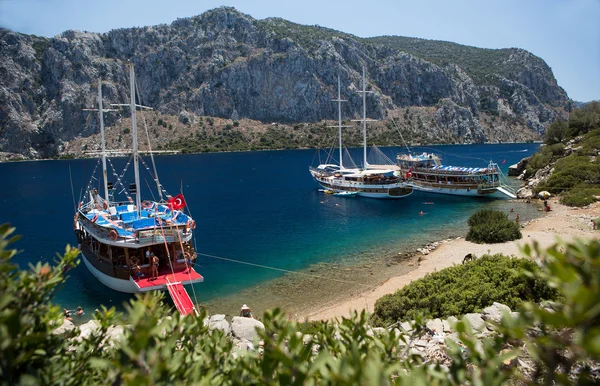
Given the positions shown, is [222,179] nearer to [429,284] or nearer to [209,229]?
[209,229]

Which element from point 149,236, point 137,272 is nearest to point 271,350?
point 149,236

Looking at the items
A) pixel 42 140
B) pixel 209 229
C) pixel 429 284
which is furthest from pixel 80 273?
pixel 42 140

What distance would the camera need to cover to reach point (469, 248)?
24562 millimetres

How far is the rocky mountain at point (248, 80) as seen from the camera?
132 m

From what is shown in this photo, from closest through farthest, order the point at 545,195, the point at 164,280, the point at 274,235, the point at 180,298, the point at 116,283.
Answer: the point at 180,298, the point at 164,280, the point at 116,283, the point at 274,235, the point at 545,195

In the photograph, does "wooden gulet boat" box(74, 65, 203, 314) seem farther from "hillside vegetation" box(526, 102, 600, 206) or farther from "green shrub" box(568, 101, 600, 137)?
"green shrub" box(568, 101, 600, 137)

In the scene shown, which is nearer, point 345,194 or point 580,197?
point 580,197

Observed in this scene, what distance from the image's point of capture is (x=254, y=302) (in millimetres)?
18781

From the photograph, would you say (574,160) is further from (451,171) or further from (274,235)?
(274,235)

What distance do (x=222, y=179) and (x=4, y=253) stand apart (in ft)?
222

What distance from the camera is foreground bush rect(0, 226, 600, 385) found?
2.26 meters

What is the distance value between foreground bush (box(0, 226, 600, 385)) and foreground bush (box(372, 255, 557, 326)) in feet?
27.1

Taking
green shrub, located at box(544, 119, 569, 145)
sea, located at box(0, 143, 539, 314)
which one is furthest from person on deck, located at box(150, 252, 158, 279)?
green shrub, located at box(544, 119, 569, 145)

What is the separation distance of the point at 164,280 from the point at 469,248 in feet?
62.0
